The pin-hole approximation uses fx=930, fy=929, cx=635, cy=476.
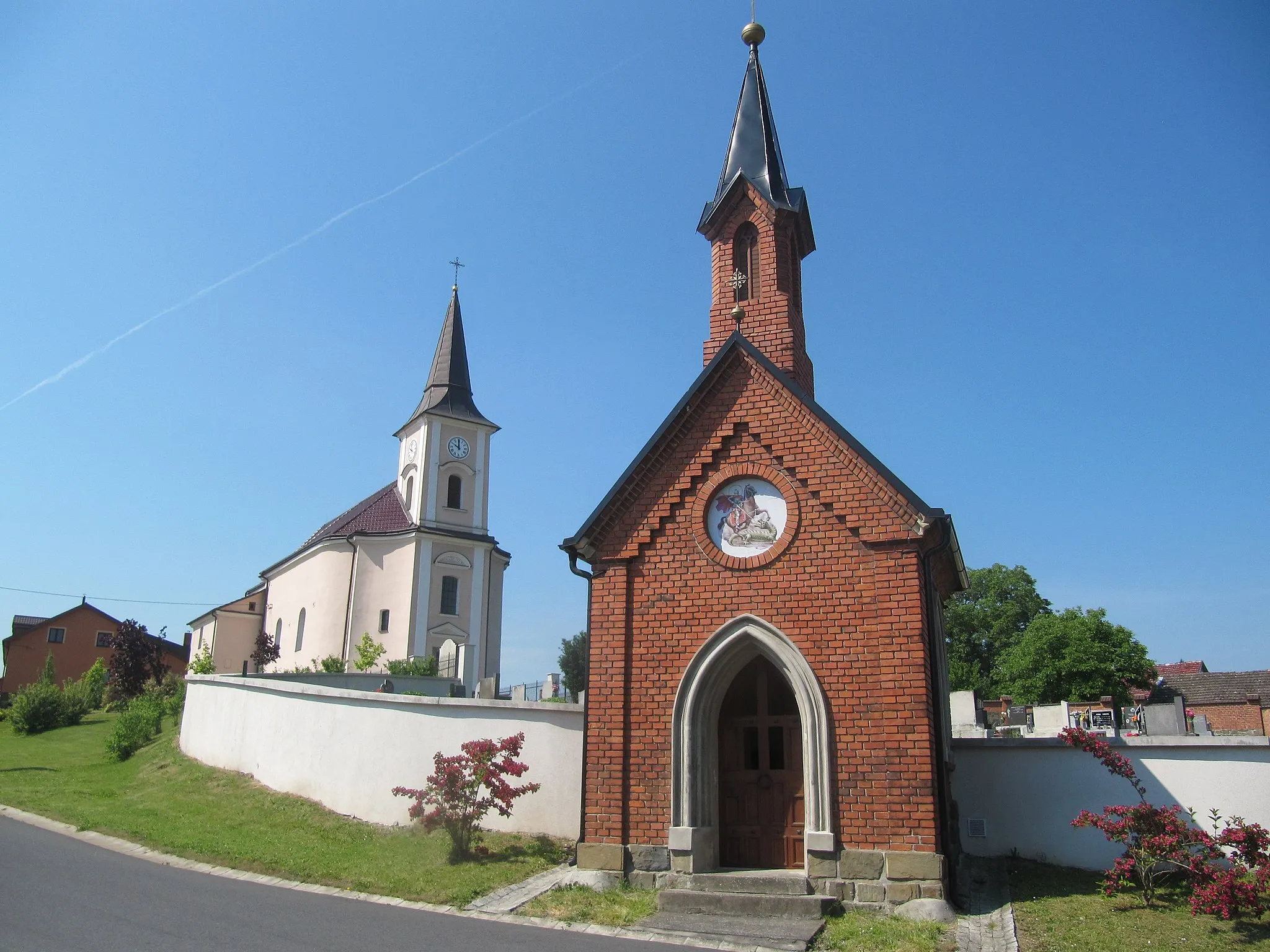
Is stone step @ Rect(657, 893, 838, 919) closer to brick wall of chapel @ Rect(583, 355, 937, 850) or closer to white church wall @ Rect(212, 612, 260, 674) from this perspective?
brick wall of chapel @ Rect(583, 355, 937, 850)

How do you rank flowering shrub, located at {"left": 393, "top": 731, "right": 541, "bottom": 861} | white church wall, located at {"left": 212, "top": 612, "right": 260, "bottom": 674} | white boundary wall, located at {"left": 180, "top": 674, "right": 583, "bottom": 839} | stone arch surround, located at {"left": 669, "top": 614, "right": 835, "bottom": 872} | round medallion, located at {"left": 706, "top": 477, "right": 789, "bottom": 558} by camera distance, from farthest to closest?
1. white church wall, located at {"left": 212, "top": 612, "right": 260, "bottom": 674}
2. white boundary wall, located at {"left": 180, "top": 674, "right": 583, "bottom": 839}
3. flowering shrub, located at {"left": 393, "top": 731, "right": 541, "bottom": 861}
4. round medallion, located at {"left": 706, "top": 477, "right": 789, "bottom": 558}
5. stone arch surround, located at {"left": 669, "top": 614, "right": 835, "bottom": 872}

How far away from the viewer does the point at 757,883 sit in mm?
11609

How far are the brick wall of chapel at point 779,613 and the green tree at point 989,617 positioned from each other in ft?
170

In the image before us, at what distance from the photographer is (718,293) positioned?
1602 centimetres

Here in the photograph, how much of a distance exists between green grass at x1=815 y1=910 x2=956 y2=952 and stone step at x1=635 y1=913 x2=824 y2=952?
7.6 inches

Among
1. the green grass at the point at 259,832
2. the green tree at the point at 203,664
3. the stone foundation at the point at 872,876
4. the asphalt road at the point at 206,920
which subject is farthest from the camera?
the green tree at the point at 203,664

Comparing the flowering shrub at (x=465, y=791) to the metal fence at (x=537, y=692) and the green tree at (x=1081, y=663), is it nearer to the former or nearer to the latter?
the metal fence at (x=537, y=692)

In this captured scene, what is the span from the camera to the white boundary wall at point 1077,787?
1275cm

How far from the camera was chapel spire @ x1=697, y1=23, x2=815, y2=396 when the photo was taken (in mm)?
15398

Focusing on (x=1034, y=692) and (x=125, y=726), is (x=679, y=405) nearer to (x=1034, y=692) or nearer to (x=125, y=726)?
(x=125, y=726)

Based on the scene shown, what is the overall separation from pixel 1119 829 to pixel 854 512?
4982 mm

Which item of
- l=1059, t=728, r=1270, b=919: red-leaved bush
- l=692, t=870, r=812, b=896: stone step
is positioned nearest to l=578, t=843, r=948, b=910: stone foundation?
l=692, t=870, r=812, b=896: stone step

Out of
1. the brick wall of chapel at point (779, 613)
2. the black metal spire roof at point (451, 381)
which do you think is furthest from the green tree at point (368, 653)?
the brick wall of chapel at point (779, 613)

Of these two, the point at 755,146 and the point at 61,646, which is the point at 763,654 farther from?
the point at 61,646
